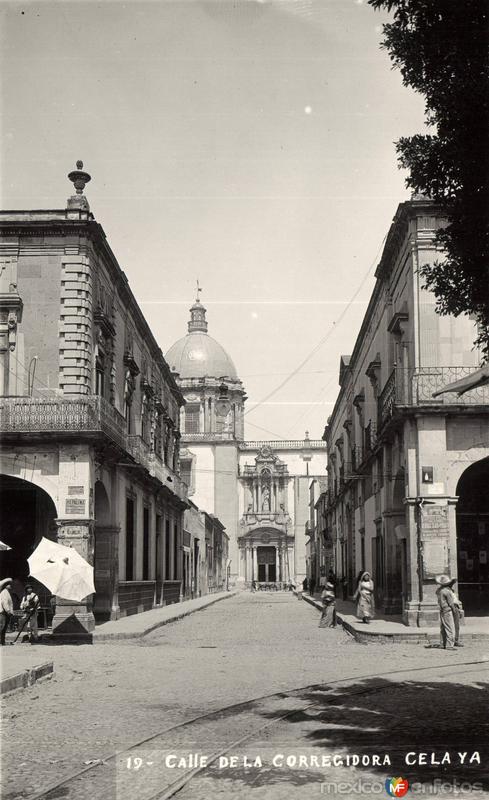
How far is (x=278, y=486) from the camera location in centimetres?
7888

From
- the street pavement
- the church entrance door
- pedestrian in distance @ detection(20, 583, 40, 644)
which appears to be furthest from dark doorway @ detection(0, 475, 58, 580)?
the church entrance door

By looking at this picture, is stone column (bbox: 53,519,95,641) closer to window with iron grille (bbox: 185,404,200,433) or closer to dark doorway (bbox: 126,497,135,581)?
dark doorway (bbox: 126,497,135,581)

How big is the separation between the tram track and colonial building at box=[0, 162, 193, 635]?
10.2 meters

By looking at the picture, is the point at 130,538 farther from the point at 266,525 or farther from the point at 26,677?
the point at 266,525

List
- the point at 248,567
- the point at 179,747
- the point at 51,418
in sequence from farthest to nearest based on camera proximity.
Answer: the point at 248,567 → the point at 51,418 → the point at 179,747

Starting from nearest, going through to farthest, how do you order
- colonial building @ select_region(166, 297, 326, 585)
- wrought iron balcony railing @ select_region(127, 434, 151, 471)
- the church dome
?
wrought iron balcony railing @ select_region(127, 434, 151, 471)
colonial building @ select_region(166, 297, 326, 585)
the church dome

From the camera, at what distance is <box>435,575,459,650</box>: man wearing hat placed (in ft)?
51.9

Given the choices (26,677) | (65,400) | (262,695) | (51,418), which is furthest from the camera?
(65,400)

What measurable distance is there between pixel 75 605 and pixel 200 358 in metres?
65.1

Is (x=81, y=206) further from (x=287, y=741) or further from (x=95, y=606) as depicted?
(x=287, y=741)

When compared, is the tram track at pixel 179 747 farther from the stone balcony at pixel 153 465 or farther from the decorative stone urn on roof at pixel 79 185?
the stone balcony at pixel 153 465

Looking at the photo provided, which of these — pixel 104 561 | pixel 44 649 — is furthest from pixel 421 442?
pixel 44 649

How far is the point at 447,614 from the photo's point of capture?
16031mm

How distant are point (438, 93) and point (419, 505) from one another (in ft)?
44.9
